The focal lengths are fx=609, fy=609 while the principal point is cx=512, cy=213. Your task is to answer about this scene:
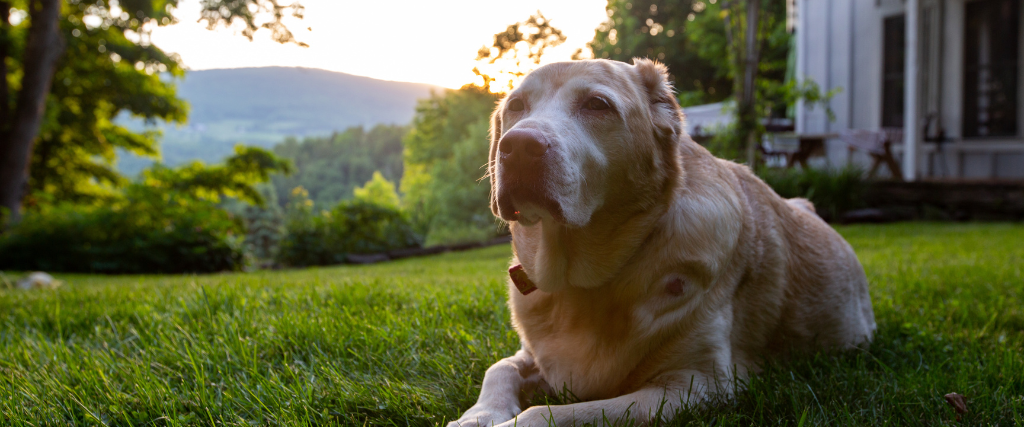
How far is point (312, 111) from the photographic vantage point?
72.8 m

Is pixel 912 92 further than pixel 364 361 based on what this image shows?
Yes

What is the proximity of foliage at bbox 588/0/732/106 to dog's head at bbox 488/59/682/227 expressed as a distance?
25.9 meters

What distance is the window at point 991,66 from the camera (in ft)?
30.6

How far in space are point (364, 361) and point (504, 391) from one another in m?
0.69

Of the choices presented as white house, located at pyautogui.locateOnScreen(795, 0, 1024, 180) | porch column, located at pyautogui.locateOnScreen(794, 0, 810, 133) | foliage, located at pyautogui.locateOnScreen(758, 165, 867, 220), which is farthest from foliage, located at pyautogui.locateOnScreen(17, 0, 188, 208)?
white house, located at pyautogui.locateOnScreen(795, 0, 1024, 180)

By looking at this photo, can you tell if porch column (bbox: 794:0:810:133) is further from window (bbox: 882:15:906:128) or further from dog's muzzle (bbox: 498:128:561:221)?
dog's muzzle (bbox: 498:128:561:221)

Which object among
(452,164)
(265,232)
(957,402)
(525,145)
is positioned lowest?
(265,232)

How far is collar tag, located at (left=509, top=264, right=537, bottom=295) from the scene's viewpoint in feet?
6.45

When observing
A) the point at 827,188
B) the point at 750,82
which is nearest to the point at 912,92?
the point at 827,188

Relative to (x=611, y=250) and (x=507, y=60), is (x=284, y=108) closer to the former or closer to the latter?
(x=507, y=60)

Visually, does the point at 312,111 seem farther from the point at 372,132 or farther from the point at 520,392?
the point at 520,392

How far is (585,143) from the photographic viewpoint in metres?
1.66

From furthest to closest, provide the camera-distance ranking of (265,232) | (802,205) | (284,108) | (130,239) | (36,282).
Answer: (284,108)
(265,232)
(130,239)
(36,282)
(802,205)

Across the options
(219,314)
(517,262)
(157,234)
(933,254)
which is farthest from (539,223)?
(157,234)
